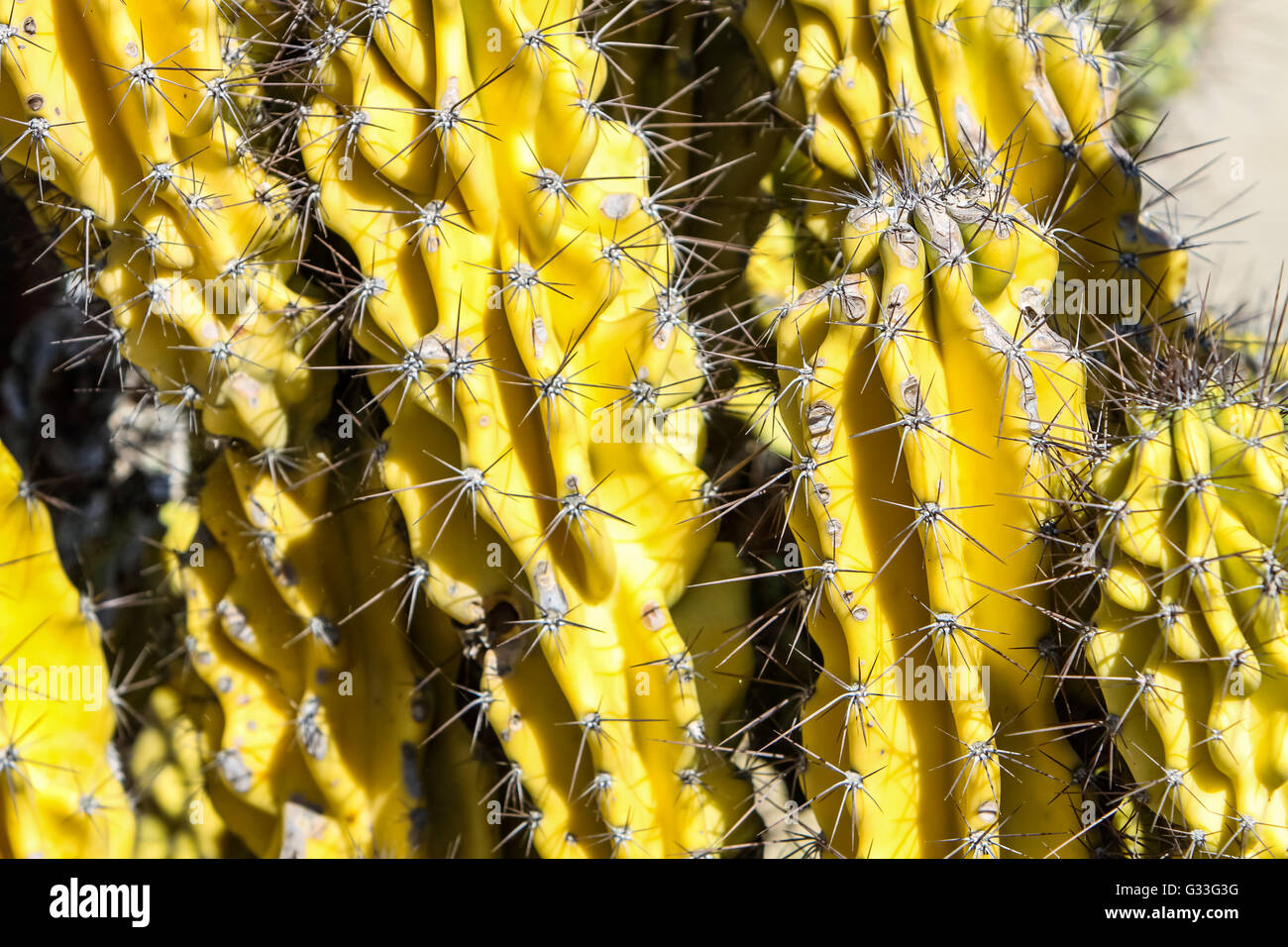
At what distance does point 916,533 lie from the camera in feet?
5.62

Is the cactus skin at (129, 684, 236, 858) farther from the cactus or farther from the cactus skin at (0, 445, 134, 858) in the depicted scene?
the cactus skin at (0, 445, 134, 858)

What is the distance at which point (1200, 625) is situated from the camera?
5.03 feet

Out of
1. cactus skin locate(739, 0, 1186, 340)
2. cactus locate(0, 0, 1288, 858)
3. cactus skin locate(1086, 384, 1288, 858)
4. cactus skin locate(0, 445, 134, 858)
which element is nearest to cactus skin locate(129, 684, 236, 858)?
cactus locate(0, 0, 1288, 858)

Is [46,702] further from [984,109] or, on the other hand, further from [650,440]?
[984,109]

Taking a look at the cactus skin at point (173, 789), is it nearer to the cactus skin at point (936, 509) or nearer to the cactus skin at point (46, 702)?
the cactus skin at point (46, 702)

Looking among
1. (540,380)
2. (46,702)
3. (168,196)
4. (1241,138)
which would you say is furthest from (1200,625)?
(46,702)

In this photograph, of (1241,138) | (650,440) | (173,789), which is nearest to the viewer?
(650,440)

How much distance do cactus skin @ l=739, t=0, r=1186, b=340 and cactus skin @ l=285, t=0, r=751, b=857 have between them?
38cm

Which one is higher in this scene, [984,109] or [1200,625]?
[984,109]

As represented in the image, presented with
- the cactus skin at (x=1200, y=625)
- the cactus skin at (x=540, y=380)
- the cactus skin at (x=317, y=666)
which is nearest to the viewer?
the cactus skin at (x=1200, y=625)

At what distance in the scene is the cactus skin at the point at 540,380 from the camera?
1754mm

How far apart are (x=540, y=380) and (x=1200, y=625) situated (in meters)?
1.12

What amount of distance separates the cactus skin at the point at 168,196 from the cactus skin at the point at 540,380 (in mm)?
208

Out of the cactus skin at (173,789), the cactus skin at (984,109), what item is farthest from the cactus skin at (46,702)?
the cactus skin at (984,109)
